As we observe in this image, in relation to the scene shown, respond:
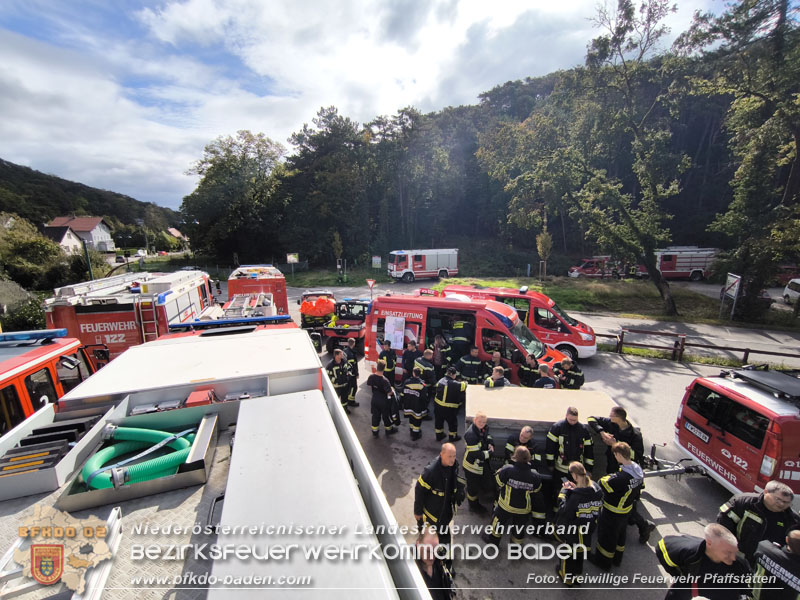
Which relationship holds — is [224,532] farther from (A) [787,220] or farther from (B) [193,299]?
(A) [787,220]

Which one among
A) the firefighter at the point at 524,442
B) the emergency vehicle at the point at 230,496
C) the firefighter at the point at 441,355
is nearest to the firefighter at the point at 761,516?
the firefighter at the point at 524,442

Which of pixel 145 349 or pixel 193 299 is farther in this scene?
pixel 193 299

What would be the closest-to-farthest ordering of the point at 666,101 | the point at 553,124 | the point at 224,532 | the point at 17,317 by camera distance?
the point at 224,532 < the point at 17,317 < the point at 666,101 < the point at 553,124

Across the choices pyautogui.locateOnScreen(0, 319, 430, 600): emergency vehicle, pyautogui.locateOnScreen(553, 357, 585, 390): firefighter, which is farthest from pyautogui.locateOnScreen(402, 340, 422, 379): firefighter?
pyautogui.locateOnScreen(0, 319, 430, 600): emergency vehicle

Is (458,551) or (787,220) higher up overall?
(787,220)

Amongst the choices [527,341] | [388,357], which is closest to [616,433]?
[527,341]

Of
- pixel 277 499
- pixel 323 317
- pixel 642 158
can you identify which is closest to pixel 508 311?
pixel 323 317

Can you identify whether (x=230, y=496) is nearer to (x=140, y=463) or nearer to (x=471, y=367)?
(x=140, y=463)

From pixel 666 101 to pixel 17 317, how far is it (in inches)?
1115

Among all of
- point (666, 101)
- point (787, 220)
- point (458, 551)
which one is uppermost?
point (666, 101)

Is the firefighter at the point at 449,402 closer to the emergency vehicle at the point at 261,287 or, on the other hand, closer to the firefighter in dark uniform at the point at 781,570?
the firefighter in dark uniform at the point at 781,570

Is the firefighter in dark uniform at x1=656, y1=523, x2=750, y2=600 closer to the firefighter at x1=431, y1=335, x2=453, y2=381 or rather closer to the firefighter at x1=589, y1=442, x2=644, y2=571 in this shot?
the firefighter at x1=589, y1=442, x2=644, y2=571

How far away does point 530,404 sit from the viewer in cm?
581

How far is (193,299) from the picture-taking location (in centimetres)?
1114
